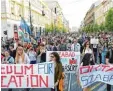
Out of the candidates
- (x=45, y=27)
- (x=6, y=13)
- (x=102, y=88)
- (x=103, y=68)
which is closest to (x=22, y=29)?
(x=102, y=88)

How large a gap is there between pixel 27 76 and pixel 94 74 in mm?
1778

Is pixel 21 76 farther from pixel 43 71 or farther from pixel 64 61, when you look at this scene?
pixel 64 61

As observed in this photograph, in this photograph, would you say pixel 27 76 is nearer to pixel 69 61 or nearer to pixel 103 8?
pixel 69 61

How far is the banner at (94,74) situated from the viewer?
9562mm

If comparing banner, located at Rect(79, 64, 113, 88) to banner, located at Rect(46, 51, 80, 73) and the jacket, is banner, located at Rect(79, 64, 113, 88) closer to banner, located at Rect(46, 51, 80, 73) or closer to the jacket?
the jacket

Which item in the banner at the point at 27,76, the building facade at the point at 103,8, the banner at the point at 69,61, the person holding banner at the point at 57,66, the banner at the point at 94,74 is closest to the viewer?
the person holding banner at the point at 57,66

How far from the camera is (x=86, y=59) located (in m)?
11.1

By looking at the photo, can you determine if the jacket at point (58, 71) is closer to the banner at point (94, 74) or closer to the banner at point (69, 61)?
the banner at point (94, 74)

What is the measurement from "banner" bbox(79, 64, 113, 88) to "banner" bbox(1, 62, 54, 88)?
92 cm

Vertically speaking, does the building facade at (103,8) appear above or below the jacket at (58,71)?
above

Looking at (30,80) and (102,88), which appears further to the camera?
(102,88)

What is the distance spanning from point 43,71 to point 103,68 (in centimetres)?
165

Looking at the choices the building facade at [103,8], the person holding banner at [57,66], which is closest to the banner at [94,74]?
the person holding banner at [57,66]

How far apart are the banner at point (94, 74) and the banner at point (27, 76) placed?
0.92 metres
